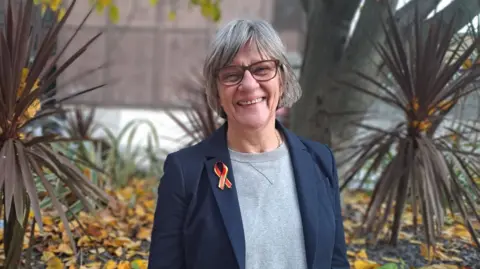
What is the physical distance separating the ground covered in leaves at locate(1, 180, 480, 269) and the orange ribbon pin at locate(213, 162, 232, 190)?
3.92ft

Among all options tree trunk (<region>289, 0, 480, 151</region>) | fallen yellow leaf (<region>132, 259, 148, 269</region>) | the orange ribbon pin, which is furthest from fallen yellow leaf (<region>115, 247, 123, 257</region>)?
the orange ribbon pin

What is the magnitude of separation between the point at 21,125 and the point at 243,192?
49.2 inches

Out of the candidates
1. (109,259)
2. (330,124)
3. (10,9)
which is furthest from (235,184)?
(330,124)

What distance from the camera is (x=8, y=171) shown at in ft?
6.80

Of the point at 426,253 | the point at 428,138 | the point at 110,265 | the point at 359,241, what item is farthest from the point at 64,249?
the point at 428,138

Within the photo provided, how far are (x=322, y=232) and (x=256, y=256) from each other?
0.22 metres

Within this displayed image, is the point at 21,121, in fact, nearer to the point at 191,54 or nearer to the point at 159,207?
the point at 159,207

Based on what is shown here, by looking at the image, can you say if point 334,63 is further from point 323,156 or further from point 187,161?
point 187,161

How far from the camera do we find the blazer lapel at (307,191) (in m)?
1.52

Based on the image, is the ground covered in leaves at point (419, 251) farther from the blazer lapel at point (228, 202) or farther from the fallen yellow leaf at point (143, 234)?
the blazer lapel at point (228, 202)

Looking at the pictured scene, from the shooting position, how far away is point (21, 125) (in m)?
2.29

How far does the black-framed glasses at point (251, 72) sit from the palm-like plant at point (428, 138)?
162 cm

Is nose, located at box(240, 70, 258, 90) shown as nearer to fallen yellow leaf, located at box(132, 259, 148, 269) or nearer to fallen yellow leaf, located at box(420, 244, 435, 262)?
fallen yellow leaf, located at box(132, 259, 148, 269)

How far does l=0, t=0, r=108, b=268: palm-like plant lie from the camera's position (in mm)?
2092
